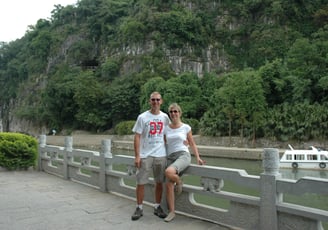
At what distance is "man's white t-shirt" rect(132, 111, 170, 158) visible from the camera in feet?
16.7

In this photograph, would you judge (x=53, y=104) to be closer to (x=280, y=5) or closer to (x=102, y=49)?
(x=102, y=49)

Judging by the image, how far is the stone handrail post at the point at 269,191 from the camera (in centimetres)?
418

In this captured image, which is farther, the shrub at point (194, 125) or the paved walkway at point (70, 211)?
the shrub at point (194, 125)

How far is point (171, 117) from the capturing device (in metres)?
5.11

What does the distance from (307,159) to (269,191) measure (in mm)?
17733

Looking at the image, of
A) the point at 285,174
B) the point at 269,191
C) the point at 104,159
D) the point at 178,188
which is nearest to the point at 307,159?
the point at 285,174

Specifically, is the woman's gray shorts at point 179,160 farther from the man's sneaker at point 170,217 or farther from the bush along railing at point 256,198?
the man's sneaker at point 170,217

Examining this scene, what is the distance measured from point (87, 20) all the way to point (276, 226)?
7026 centimetres

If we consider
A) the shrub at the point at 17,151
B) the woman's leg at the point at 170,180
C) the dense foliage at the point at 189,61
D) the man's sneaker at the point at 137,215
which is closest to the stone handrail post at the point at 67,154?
the shrub at the point at 17,151

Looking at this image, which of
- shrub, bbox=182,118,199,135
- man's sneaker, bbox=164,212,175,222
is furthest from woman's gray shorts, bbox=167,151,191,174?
shrub, bbox=182,118,199,135

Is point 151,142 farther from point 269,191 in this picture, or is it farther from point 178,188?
point 269,191

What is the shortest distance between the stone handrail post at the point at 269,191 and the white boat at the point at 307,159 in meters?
17.5

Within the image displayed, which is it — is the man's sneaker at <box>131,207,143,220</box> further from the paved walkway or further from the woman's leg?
the woman's leg

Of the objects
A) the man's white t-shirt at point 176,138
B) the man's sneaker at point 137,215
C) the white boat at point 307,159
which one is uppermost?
the man's white t-shirt at point 176,138
